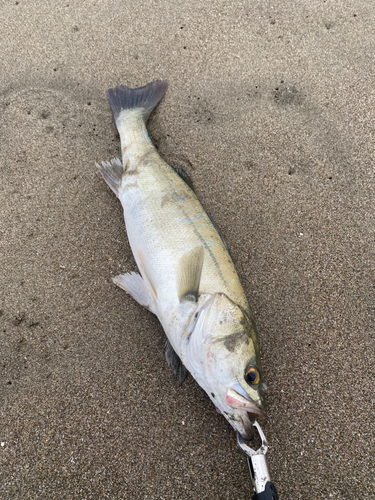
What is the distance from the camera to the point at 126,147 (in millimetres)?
3164

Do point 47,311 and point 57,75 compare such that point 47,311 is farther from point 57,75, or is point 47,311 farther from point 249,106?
point 249,106

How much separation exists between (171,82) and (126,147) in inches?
42.8

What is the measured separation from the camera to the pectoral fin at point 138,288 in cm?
265

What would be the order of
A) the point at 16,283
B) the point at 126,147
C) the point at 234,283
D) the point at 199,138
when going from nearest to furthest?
1. the point at 234,283
2. the point at 16,283
3. the point at 126,147
4. the point at 199,138

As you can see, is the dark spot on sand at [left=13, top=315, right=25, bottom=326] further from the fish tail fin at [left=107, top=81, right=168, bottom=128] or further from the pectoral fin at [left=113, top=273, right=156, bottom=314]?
the fish tail fin at [left=107, top=81, right=168, bottom=128]

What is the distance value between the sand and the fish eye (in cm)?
54

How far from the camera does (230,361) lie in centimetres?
213

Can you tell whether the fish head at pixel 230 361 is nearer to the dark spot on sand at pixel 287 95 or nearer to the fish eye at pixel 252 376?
the fish eye at pixel 252 376

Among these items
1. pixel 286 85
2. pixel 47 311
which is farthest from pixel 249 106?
pixel 47 311

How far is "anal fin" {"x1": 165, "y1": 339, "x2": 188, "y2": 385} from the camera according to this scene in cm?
256

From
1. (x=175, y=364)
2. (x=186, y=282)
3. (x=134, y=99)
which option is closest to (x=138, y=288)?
(x=186, y=282)

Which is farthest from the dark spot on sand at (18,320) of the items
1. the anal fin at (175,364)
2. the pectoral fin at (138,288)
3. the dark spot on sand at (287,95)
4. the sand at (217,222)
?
the dark spot on sand at (287,95)

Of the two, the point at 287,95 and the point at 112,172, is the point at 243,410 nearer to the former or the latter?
the point at 112,172

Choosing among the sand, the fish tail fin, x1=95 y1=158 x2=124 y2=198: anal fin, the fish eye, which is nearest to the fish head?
the fish eye
